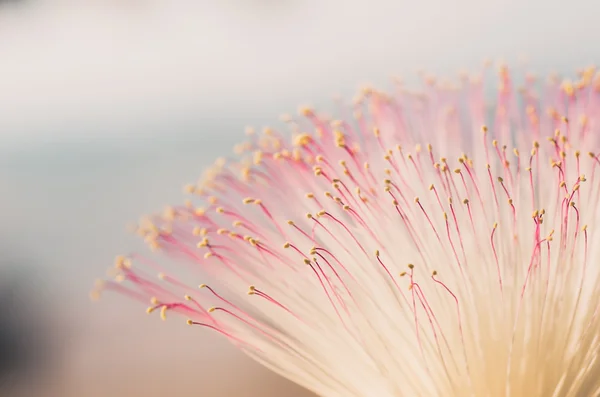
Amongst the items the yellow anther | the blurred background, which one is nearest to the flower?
the yellow anther

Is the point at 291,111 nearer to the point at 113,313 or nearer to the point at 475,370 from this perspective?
the point at 113,313

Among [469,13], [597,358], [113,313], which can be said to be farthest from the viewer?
[113,313]

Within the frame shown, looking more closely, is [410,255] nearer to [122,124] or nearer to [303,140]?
[303,140]

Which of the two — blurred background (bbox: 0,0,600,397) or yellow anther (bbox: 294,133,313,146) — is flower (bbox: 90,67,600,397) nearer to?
yellow anther (bbox: 294,133,313,146)

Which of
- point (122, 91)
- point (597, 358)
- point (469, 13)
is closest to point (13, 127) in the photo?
point (122, 91)

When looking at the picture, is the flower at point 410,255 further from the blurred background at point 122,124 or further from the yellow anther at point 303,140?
the blurred background at point 122,124

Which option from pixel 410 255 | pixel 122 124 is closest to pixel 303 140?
pixel 410 255
